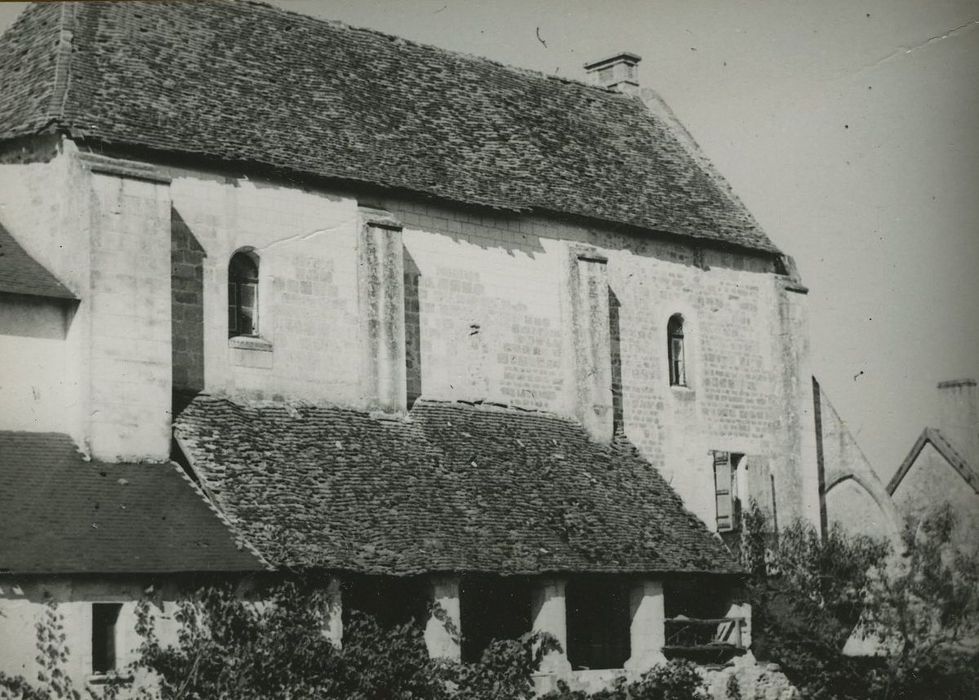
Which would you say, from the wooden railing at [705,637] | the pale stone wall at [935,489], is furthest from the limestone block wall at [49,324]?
the pale stone wall at [935,489]

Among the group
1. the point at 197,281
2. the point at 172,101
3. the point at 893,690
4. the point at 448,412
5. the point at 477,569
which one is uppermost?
the point at 172,101

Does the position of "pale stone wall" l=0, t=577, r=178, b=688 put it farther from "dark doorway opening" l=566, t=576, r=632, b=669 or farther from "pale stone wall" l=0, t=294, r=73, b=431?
"dark doorway opening" l=566, t=576, r=632, b=669

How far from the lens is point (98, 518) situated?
2356cm

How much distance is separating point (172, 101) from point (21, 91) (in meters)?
2.25

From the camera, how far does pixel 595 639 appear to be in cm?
3059

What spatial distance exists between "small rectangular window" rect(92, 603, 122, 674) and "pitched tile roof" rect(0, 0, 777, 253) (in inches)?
283

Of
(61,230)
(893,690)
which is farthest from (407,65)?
(893,690)

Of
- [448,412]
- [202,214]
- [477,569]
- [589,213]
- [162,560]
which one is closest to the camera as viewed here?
[162,560]

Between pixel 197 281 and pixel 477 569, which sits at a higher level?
pixel 197 281

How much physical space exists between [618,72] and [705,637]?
13425mm

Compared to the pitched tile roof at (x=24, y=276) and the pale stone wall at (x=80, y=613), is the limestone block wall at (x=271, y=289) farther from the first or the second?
the pale stone wall at (x=80, y=613)

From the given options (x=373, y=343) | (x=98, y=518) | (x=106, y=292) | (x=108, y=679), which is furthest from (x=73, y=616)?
(x=373, y=343)

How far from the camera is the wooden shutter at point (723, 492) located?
112 ft

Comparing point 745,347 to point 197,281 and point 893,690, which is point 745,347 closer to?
point 893,690
